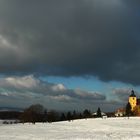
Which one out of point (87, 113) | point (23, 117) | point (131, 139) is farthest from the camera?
point (87, 113)

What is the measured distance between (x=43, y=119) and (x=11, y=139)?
104m

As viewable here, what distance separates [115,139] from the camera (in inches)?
1591

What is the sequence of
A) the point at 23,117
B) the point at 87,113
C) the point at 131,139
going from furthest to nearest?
1. the point at 87,113
2. the point at 23,117
3. the point at 131,139

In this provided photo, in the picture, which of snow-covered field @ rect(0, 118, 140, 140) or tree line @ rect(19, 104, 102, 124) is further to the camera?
tree line @ rect(19, 104, 102, 124)

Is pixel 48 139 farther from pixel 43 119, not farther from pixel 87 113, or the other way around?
pixel 87 113

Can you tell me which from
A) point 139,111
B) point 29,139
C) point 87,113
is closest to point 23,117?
point 87,113

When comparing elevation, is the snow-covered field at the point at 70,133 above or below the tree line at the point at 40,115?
below

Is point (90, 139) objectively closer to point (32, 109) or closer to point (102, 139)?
point (102, 139)

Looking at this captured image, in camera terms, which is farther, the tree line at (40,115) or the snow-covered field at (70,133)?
the tree line at (40,115)

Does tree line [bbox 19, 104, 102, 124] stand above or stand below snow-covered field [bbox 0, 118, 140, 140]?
above

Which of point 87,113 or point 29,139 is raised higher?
point 87,113

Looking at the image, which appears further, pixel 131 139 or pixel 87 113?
pixel 87 113

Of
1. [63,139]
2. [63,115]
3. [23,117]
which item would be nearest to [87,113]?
[63,115]

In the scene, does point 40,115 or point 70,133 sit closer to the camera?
point 70,133
